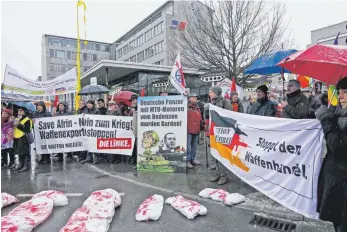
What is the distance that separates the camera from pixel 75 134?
8.58 meters

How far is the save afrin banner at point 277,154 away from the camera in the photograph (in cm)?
358

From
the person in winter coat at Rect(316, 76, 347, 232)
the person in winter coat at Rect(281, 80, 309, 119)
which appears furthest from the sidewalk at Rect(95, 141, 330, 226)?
the person in winter coat at Rect(281, 80, 309, 119)

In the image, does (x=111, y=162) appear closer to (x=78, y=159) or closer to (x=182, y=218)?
(x=78, y=159)

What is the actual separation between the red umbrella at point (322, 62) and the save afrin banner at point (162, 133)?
11.0 ft

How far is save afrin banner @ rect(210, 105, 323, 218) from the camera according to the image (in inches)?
141

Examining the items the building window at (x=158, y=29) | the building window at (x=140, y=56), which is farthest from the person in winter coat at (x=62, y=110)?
the building window at (x=140, y=56)

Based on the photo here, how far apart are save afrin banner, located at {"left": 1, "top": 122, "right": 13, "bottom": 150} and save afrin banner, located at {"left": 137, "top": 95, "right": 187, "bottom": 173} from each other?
158 inches

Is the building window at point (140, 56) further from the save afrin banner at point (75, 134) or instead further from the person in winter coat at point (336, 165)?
the person in winter coat at point (336, 165)

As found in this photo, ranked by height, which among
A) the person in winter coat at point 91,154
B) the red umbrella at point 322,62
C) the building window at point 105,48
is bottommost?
the person in winter coat at point 91,154

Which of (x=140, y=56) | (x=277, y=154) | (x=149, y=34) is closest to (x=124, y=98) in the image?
(x=277, y=154)

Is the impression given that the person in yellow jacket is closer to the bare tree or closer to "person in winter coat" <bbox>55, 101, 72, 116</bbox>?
"person in winter coat" <bbox>55, 101, 72, 116</bbox>

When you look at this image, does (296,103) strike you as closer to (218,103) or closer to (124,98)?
(218,103)

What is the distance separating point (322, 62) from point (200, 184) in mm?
3545

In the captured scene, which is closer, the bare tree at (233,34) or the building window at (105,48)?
the bare tree at (233,34)
